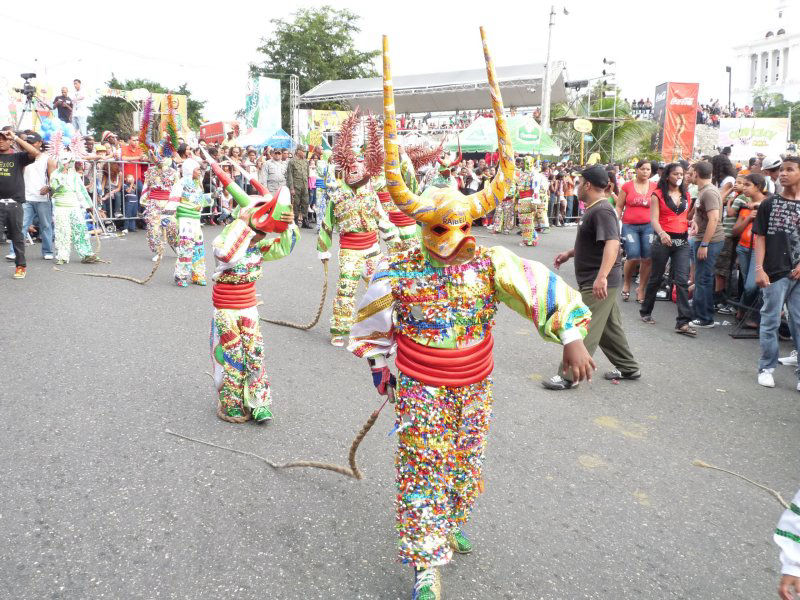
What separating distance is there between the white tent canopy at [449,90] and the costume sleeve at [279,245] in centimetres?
2358

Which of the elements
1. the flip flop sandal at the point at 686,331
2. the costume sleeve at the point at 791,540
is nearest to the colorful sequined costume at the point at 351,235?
the flip flop sandal at the point at 686,331

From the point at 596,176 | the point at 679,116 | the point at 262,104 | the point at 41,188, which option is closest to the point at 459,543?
the point at 596,176

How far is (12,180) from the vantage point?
27.9 feet

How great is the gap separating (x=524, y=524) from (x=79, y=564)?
7.10 ft

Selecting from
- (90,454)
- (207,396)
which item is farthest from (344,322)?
(90,454)

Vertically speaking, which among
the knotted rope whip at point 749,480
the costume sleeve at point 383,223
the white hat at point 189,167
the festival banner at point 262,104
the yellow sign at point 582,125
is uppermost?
the festival banner at point 262,104

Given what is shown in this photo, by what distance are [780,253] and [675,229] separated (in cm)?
194

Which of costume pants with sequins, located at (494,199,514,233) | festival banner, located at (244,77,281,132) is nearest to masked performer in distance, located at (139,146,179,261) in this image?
costume pants with sequins, located at (494,199,514,233)

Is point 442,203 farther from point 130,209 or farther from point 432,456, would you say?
point 130,209

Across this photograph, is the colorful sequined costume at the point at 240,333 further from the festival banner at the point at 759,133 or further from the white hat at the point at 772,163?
the festival banner at the point at 759,133

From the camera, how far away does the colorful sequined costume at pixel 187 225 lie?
9070 mm

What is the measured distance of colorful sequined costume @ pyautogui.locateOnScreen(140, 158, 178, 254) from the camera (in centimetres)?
1010

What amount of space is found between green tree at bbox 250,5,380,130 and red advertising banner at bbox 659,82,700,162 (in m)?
23.5

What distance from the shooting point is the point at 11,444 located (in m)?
4.04
